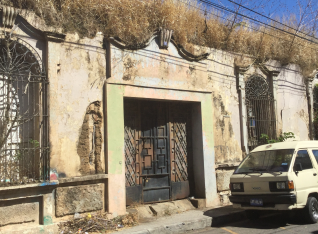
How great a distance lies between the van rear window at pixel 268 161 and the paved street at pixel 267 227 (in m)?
1.13

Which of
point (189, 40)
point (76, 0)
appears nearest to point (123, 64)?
point (76, 0)

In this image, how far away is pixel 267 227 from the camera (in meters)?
6.41

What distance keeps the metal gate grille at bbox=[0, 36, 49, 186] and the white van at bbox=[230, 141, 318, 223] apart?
413 centimetres

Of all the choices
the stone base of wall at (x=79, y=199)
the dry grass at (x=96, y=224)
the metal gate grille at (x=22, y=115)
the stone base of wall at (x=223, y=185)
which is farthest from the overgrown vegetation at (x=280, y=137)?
the metal gate grille at (x=22, y=115)

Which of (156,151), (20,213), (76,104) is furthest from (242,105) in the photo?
(20,213)

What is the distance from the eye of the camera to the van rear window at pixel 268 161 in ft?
21.8

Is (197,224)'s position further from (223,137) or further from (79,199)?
(223,137)

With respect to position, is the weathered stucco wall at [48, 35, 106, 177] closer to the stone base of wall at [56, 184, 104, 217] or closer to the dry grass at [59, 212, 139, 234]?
the stone base of wall at [56, 184, 104, 217]

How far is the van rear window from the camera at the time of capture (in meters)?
6.64

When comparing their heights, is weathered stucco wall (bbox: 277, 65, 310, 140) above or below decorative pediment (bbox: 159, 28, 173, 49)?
below

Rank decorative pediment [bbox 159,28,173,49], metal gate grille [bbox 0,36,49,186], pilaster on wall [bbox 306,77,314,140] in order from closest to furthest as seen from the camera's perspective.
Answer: metal gate grille [bbox 0,36,49,186], decorative pediment [bbox 159,28,173,49], pilaster on wall [bbox 306,77,314,140]

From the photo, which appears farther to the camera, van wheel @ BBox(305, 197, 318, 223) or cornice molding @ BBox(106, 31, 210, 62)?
cornice molding @ BBox(106, 31, 210, 62)

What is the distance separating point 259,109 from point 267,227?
16.5 feet

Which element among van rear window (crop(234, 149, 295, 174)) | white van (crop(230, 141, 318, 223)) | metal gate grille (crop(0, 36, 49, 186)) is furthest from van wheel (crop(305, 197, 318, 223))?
metal gate grille (crop(0, 36, 49, 186))
